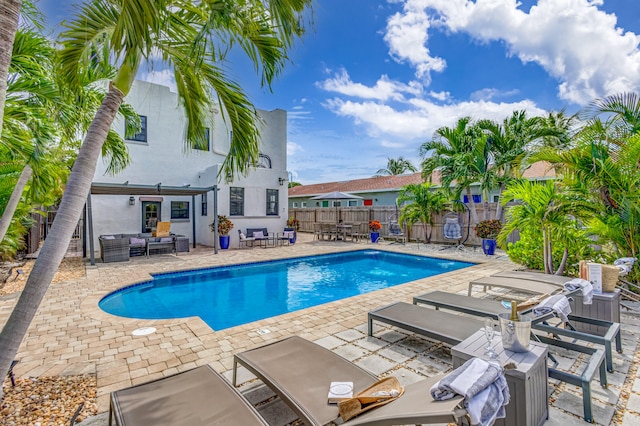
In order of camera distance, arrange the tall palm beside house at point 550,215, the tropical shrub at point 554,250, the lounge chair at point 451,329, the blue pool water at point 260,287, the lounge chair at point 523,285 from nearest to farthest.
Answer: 1. the lounge chair at point 451,329
2. the lounge chair at point 523,285
3. the tall palm beside house at point 550,215
4. the blue pool water at point 260,287
5. the tropical shrub at point 554,250

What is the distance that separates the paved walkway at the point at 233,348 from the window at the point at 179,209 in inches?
345

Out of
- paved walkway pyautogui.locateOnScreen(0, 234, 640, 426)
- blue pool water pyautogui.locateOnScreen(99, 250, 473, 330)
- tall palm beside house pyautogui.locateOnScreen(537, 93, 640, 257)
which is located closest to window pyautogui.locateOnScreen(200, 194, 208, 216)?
blue pool water pyautogui.locateOnScreen(99, 250, 473, 330)

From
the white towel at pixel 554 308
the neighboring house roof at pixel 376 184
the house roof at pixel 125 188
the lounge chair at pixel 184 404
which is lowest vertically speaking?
the lounge chair at pixel 184 404

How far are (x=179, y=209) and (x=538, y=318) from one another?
1518 centimetres

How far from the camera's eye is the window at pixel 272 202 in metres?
16.1

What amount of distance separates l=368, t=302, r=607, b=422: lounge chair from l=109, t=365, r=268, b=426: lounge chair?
228 cm

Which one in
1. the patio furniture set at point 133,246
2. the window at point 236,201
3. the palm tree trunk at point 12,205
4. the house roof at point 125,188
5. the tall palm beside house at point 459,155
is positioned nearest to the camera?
the palm tree trunk at point 12,205

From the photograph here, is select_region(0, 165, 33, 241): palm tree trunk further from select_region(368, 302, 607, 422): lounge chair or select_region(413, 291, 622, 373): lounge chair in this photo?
select_region(413, 291, 622, 373): lounge chair

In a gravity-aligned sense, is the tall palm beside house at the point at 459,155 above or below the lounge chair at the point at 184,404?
above

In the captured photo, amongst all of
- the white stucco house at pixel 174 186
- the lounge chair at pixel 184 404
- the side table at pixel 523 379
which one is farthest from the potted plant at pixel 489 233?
the lounge chair at pixel 184 404

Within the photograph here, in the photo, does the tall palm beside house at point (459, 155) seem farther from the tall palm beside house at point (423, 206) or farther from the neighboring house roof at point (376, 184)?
the neighboring house roof at point (376, 184)

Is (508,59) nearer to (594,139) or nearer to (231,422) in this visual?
(594,139)

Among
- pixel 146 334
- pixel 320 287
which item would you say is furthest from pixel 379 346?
pixel 320 287

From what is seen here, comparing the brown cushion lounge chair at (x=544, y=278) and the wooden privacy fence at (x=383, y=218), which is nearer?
the brown cushion lounge chair at (x=544, y=278)
